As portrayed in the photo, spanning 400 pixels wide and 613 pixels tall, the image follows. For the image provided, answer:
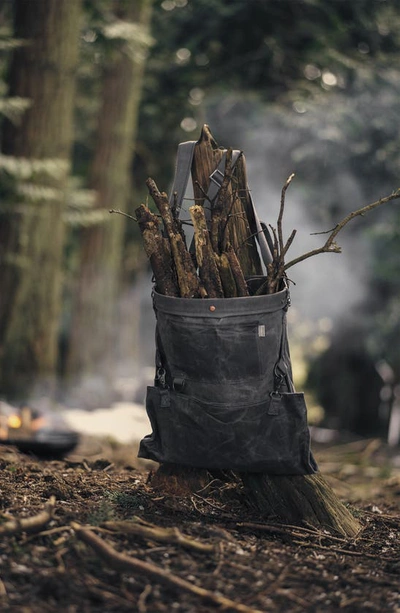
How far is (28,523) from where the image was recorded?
3.64 m

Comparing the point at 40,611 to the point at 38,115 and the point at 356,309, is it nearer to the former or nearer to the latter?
the point at 38,115

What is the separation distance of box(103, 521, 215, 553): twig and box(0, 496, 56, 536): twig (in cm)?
23

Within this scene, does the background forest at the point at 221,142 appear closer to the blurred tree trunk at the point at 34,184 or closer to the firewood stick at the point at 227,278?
the blurred tree trunk at the point at 34,184

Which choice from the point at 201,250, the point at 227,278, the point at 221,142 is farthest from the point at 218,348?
the point at 221,142

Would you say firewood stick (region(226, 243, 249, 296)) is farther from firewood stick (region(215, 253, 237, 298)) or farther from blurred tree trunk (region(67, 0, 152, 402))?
blurred tree trunk (region(67, 0, 152, 402))

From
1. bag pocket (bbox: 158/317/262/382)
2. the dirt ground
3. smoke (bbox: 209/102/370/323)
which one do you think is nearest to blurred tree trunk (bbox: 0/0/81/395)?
smoke (bbox: 209/102/370/323)

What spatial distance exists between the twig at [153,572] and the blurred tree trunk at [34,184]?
620 cm

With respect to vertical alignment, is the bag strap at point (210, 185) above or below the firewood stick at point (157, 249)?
above

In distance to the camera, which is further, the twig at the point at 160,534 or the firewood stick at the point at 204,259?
the firewood stick at the point at 204,259

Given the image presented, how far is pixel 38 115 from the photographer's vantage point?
9.62 m

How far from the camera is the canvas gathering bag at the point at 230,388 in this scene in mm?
4141

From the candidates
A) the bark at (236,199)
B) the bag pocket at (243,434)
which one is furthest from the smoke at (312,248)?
the bag pocket at (243,434)

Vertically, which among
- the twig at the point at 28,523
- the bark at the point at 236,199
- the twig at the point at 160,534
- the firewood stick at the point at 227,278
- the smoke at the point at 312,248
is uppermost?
the smoke at the point at 312,248

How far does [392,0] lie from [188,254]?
9.84m
